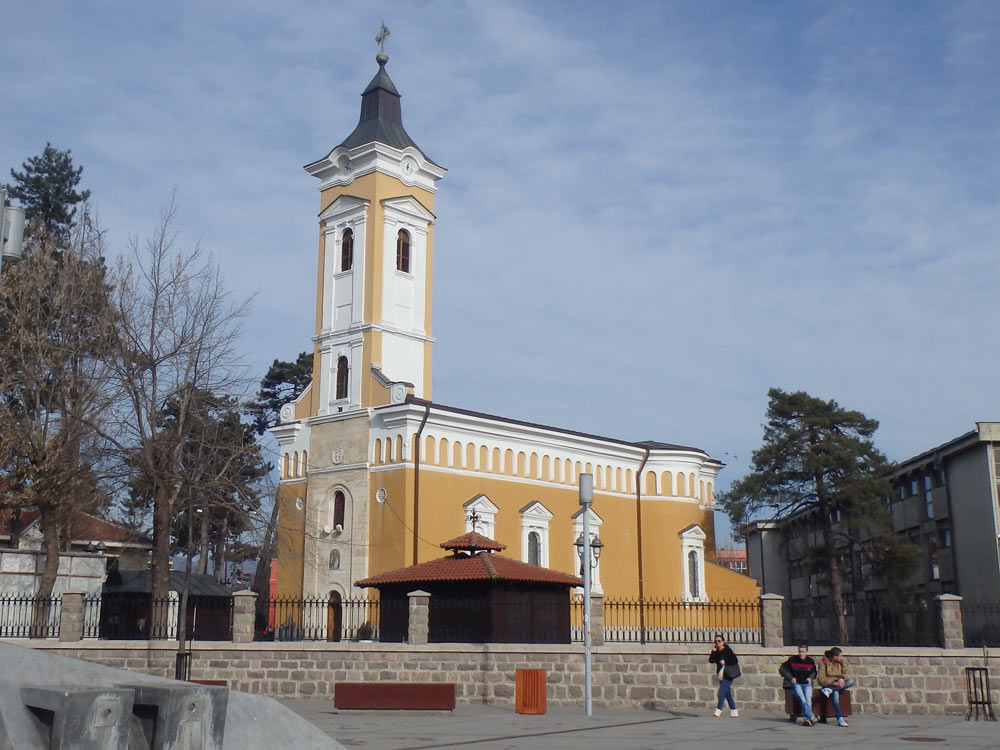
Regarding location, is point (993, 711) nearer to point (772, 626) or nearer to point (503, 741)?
point (772, 626)

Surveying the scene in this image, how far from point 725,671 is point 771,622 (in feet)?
7.44

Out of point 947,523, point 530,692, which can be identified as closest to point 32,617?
point 530,692

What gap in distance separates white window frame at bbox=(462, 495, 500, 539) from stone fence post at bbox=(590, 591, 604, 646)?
16.4m

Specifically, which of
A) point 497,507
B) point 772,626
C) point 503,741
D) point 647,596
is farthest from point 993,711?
point 647,596

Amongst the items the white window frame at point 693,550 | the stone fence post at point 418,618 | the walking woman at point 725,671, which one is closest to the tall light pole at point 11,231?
the stone fence post at point 418,618

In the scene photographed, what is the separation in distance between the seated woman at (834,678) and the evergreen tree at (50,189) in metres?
36.2

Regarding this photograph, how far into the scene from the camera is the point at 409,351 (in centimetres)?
3966

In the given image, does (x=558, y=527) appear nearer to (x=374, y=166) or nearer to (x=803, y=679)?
(x=374, y=166)

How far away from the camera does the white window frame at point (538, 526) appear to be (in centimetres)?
3925

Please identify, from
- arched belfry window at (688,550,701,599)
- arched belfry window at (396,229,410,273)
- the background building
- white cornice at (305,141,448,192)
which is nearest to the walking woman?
the background building

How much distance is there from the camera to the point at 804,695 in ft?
53.4

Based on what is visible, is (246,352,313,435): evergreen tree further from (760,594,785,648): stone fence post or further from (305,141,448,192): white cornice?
(760,594,785,648): stone fence post

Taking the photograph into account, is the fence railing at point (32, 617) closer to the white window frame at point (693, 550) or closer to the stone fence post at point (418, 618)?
the stone fence post at point (418, 618)

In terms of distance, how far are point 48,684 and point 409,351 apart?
31.9m
